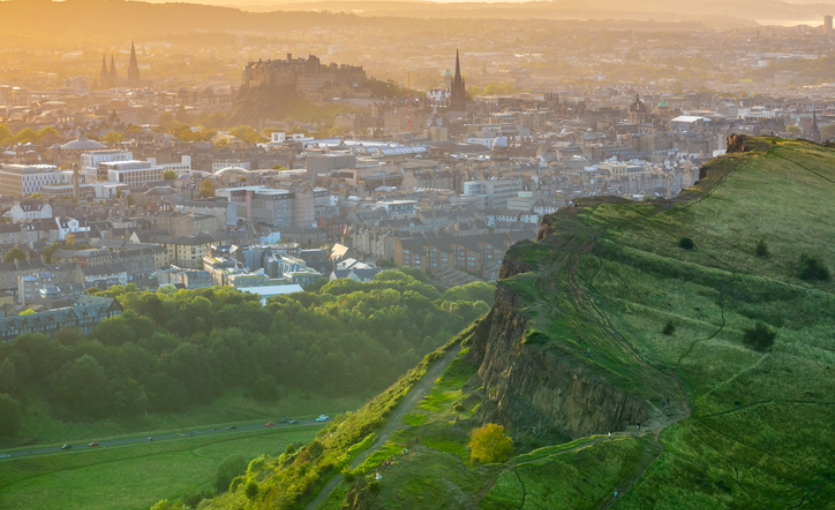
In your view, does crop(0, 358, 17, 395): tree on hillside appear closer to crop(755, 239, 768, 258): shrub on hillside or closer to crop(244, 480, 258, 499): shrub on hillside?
crop(244, 480, 258, 499): shrub on hillside

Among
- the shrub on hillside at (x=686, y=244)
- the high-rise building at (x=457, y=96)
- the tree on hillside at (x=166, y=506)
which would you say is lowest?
the high-rise building at (x=457, y=96)

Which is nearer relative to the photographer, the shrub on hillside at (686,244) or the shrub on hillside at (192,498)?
the shrub on hillside at (686,244)

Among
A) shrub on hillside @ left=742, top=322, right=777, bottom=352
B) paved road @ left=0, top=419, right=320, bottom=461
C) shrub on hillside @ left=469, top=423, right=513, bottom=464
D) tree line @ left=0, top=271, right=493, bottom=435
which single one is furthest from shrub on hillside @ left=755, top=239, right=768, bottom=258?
tree line @ left=0, top=271, right=493, bottom=435

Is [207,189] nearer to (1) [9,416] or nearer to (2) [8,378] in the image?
(2) [8,378]

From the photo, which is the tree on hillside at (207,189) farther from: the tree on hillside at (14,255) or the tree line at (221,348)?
the tree line at (221,348)

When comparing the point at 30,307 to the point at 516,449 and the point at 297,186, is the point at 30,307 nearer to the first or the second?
the point at 297,186

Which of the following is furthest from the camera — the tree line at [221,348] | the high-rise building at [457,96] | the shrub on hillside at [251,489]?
the high-rise building at [457,96]

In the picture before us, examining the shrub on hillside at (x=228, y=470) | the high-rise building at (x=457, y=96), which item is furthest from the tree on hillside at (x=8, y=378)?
the high-rise building at (x=457, y=96)

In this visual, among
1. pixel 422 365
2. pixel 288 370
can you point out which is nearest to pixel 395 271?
pixel 288 370
